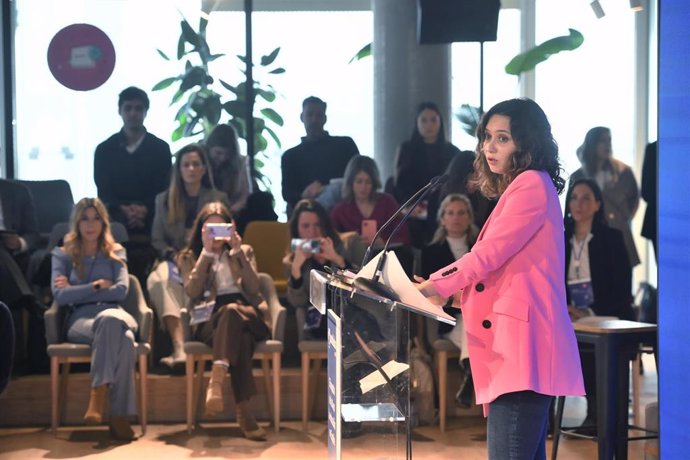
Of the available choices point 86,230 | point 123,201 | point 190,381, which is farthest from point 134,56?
point 190,381

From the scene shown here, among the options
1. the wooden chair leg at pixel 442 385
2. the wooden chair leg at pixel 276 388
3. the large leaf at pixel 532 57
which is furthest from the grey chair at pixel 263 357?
the large leaf at pixel 532 57

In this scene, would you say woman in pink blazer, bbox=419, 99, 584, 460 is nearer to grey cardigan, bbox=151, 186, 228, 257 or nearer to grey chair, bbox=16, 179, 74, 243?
grey cardigan, bbox=151, 186, 228, 257

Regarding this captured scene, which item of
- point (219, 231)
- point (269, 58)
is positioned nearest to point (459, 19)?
point (269, 58)

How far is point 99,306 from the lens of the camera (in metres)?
6.07

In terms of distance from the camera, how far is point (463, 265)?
2730mm

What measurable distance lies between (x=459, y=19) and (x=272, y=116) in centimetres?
160

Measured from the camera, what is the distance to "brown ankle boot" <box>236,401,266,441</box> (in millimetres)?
5773

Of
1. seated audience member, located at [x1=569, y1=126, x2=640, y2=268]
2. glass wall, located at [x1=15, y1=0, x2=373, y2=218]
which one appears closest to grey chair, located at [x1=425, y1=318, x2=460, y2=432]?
seated audience member, located at [x1=569, y1=126, x2=640, y2=268]

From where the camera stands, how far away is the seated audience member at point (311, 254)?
6121 mm

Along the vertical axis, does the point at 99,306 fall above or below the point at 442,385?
above

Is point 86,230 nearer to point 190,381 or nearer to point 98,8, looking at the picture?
point 190,381

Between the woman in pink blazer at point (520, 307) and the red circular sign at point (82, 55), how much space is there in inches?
234

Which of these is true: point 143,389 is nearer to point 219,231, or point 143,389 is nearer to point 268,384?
point 268,384

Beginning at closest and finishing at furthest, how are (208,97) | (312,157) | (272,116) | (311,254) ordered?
(311,254) < (312,157) < (208,97) < (272,116)
